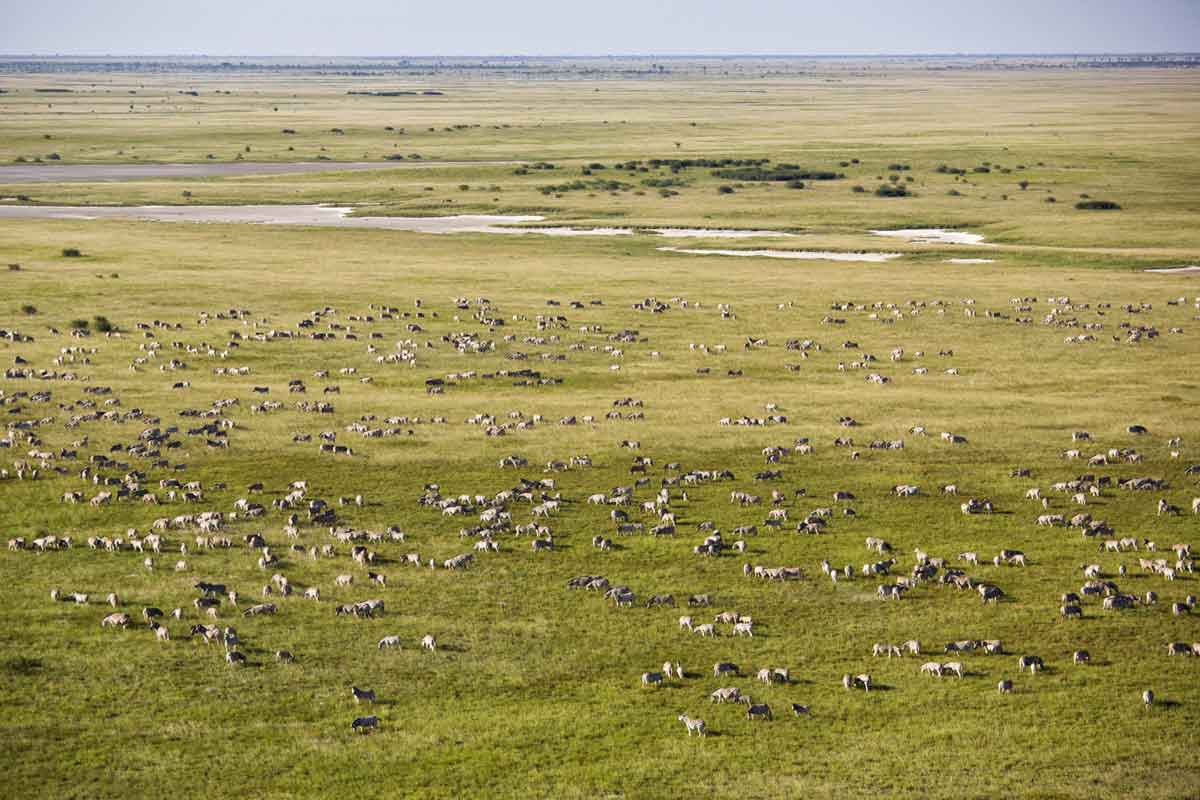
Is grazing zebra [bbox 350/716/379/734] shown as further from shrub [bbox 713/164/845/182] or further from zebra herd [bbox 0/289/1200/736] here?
shrub [bbox 713/164/845/182]

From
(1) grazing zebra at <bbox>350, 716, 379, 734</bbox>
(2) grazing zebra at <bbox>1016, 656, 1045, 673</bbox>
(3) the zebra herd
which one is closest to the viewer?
(1) grazing zebra at <bbox>350, 716, 379, 734</bbox>

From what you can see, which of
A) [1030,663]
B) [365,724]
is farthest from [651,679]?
[1030,663]

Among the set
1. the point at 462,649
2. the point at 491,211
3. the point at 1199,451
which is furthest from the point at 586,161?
the point at 462,649

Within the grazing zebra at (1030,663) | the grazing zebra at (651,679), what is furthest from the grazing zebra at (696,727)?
the grazing zebra at (1030,663)

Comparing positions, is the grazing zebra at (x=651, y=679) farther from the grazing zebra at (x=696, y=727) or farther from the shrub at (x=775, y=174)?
the shrub at (x=775, y=174)

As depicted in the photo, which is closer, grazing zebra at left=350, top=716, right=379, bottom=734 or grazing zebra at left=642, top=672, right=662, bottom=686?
grazing zebra at left=350, top=716, right=379, bottom=734

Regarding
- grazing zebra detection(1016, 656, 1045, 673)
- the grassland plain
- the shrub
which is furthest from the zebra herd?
the shrub

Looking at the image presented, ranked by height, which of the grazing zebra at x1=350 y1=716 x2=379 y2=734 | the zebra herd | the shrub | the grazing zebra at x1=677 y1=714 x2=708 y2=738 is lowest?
the grazing zebra at x1=677 y1=714 x2=708 y2=738

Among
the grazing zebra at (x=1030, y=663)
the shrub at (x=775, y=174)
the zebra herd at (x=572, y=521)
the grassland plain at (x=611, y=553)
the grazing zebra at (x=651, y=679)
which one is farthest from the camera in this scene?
the shrub at (x=775, y=174)

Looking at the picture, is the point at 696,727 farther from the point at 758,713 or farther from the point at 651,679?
the point at 651,679
